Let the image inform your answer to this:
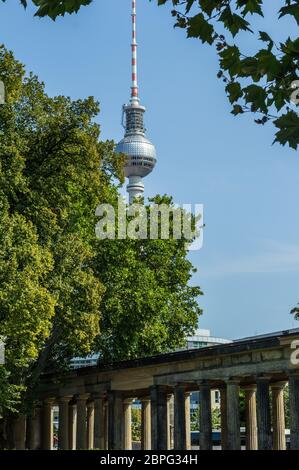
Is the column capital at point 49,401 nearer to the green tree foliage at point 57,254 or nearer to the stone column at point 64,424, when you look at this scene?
the stone column at point 64,424

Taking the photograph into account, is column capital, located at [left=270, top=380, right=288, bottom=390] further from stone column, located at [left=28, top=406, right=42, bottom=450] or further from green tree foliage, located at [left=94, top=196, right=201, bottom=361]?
stone column, located at [left=28, top=406, right=42, bottom=450]

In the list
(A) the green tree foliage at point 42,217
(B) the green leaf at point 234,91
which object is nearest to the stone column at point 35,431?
(A) the green tree foliage at point 42,217

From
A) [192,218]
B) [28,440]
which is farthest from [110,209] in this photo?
[28,440]

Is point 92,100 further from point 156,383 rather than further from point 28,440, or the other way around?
point 28,440

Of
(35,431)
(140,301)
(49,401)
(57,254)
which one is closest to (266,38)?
(57,254)

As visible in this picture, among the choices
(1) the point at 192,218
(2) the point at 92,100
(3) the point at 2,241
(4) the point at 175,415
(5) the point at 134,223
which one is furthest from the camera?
(1) the point at 192,218

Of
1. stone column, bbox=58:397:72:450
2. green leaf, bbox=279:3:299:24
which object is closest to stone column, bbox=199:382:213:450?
stone column, bbox=58:397:72:450

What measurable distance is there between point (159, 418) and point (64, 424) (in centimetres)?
1243

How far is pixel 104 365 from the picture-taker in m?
63.2

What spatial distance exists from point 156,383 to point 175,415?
9.52 feet

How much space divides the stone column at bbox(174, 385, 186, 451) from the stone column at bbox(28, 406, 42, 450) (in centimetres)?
1769

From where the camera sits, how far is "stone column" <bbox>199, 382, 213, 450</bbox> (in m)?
55.6

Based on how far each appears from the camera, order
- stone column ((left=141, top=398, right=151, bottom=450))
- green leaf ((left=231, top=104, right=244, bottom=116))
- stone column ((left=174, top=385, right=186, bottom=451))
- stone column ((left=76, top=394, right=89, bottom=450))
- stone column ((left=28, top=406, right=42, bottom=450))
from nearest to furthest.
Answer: green leaf ((left=231, top=104, right=244, bottom=116)), stone column ((left=174, top=385, right=186, bottom=451)), stone column ((left=76, top=394, right=89, bottom=450)), stone column ((left=141, top=398, right=151, bottom=450)), stone column ((left=28, top=406, right=42, bottom=450))

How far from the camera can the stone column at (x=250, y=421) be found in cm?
6042
